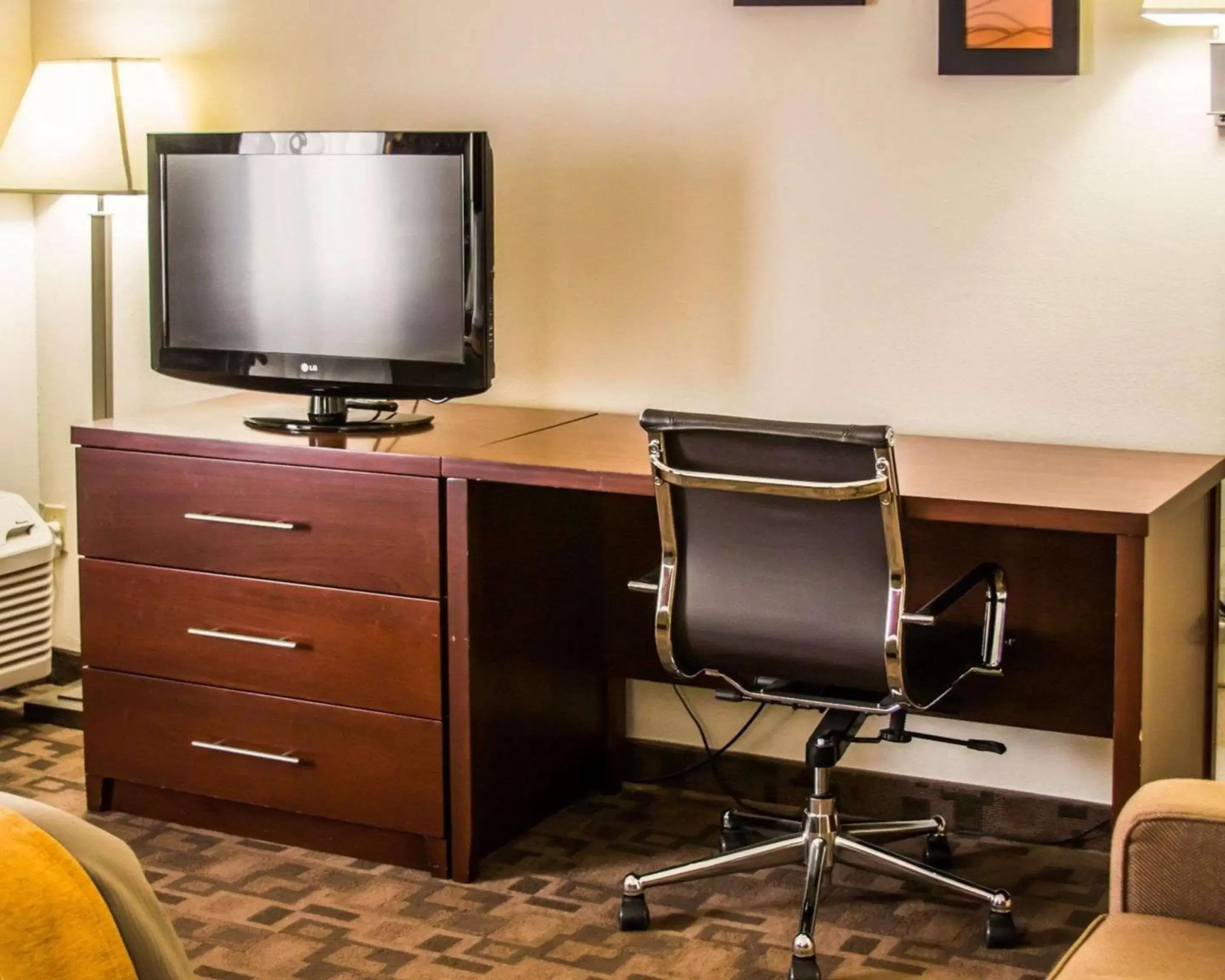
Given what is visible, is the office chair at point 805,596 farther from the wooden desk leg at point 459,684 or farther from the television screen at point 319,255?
the television screen at point 319,255

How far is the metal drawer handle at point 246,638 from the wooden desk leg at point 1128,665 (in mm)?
1321

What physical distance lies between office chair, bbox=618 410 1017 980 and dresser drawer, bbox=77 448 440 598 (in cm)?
42

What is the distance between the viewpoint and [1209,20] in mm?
2562

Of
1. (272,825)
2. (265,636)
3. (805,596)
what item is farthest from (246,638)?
(805,596)

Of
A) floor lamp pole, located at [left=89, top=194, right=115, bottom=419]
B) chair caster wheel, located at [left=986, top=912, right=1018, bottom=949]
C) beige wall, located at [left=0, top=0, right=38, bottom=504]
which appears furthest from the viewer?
beige wall, located at [left=0, top=0, right=38, bottom=504]

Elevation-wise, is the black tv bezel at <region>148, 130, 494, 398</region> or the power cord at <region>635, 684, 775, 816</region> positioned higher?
the black tv bezel at <region>148, 130, 494, 398</region>

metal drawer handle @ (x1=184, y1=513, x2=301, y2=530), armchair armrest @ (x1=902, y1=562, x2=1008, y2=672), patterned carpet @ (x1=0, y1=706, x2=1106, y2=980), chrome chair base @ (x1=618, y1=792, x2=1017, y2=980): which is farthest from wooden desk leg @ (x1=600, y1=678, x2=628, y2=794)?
armchair armrest @ (x1=902, y1=562, x2=1008, y2=672)

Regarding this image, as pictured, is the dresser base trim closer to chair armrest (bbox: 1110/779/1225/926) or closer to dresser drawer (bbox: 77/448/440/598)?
dresser drawer (bbox: 77/448/440/598)

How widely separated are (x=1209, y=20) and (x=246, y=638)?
6.01ft

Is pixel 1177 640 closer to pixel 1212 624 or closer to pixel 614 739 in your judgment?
pixel 1212 624

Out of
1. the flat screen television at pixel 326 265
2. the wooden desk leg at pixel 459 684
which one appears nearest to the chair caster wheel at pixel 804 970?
the wooden desk leg at pixel 459 684

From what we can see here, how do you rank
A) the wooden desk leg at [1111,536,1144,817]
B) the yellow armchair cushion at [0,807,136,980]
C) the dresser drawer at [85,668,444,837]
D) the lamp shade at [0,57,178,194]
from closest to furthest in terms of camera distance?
the yellow armchair cushion at [0,807,136,980], the wooden desk leg at [1111,536,1144,817], the dresser drawer at [85,668,444,837], the lamp shade at [0,57,178,194]

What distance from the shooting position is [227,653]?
287 cm

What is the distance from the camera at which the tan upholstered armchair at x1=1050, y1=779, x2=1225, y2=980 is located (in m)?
1.57
